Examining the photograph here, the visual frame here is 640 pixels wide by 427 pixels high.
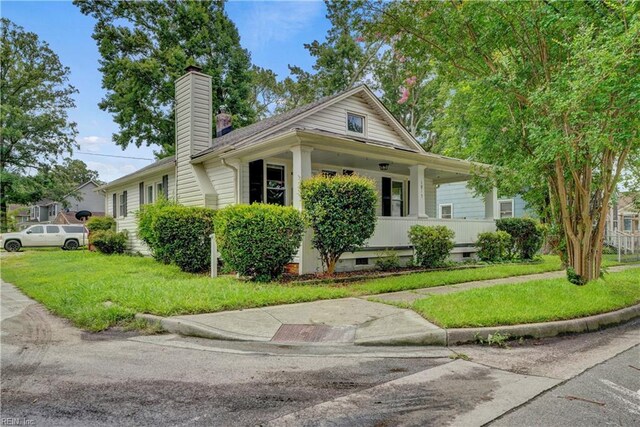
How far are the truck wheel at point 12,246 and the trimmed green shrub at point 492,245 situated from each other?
80.5 ft

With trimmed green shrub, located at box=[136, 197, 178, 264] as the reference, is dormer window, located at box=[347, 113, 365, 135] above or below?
above

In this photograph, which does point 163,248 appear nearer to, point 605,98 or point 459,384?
point 459,384

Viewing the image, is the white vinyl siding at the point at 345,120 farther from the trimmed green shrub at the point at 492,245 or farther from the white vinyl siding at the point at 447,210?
the white vinyl siding at the point at 447,210

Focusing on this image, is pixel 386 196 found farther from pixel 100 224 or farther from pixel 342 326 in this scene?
pixel 100 224

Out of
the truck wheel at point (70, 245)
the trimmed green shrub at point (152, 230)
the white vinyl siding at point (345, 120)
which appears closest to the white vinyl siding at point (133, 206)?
the trimmed green shrub at point (152, 230)

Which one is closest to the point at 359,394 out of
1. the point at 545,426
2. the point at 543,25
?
the point at 545,426

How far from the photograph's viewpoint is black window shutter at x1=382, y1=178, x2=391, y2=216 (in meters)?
15.1

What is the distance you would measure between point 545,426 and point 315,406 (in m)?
1.58

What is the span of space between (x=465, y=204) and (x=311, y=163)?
11759mm

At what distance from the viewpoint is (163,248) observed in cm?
1030

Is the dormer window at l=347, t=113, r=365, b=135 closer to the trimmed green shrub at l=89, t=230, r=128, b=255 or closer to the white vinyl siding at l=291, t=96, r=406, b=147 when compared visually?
the white vinyl siding at l=291, t=96, r=406, b=147

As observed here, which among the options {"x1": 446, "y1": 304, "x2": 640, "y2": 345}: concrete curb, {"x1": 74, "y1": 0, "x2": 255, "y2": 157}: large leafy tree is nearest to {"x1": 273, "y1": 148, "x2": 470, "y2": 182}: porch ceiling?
{"x1": 446, "y1": 304, "x2": 640, "y2": 345}: concrete curb

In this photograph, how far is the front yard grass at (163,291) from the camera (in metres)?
5.83

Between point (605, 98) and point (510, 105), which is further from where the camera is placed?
point (510, 105)
